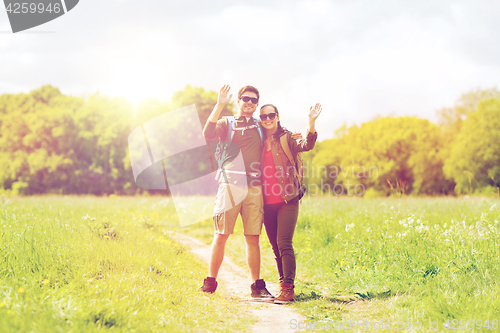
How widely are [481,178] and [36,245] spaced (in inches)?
1313

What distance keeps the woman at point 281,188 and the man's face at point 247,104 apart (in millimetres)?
120

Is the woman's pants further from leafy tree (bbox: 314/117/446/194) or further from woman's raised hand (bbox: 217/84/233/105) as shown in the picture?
leafy tree (bbox: 314/117/446/194)

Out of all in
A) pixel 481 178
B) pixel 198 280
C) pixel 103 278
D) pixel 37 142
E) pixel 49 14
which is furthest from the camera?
pixel 37 142

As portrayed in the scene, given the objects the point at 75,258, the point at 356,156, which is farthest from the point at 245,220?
the point at 356,156

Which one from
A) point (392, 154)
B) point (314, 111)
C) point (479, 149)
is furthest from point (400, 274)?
point (392, 154)

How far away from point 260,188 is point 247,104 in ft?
3.27

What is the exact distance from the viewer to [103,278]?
3902 mm

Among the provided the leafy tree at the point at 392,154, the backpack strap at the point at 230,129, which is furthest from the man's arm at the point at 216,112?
the leafy tree at the point at 392,154

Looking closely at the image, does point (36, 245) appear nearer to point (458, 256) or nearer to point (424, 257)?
point (424, 257)

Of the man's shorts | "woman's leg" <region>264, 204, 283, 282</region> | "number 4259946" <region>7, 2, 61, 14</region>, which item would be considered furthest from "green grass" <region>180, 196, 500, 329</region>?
"number 4259946" <region>7, 2, 61, 14</region>

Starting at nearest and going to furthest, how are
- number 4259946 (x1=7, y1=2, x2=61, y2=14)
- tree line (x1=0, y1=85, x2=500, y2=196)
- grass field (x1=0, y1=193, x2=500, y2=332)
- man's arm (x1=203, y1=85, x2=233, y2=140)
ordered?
grass field (x1=0, y1=193, x2=500, y2=332) < man's arm (x1=203, y1=85, x2=233, y2=140) < number 4259946 (x1=7, y1=2, x2=61, y2=14) < tree line (x1=0, y1=85, x2=500, y2=196)

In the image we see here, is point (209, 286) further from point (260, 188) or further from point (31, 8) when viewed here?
point (31, 8)

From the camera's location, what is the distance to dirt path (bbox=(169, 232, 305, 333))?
3324 millimetres

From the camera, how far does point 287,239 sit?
412cm
